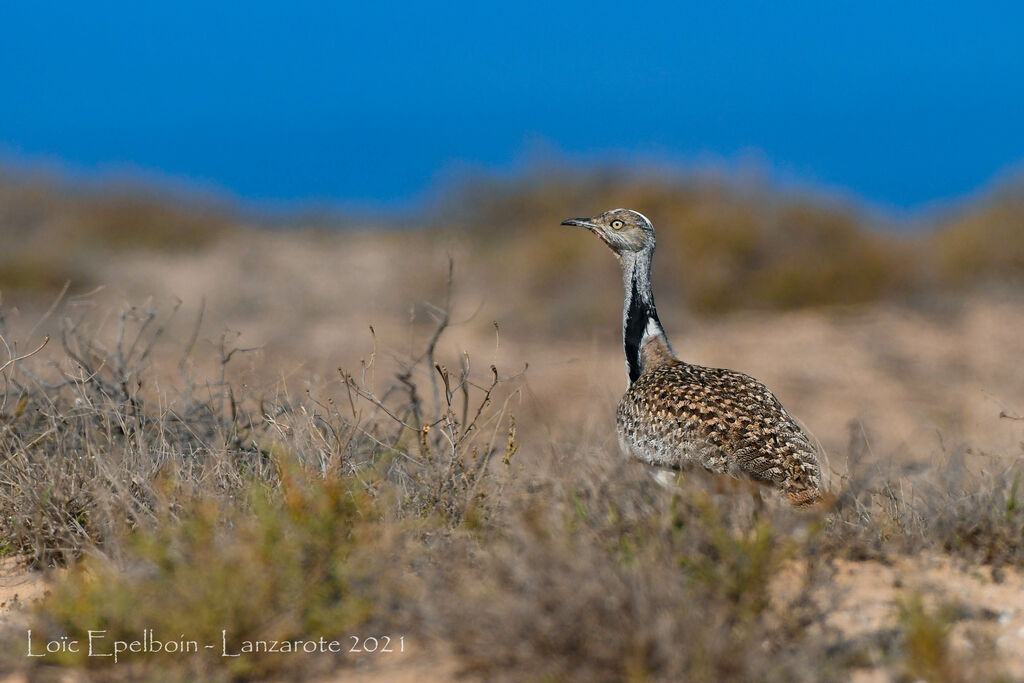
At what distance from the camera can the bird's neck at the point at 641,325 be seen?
496 cm

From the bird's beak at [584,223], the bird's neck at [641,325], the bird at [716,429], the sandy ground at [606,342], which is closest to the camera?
the bird at [716,429]

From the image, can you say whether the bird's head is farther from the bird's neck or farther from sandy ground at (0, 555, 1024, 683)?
sandy ground at (0, 555, 1024, 683)

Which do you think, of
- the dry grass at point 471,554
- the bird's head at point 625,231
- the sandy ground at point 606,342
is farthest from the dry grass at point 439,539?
the bird's head at point 625,231

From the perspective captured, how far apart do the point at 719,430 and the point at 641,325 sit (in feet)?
3.72

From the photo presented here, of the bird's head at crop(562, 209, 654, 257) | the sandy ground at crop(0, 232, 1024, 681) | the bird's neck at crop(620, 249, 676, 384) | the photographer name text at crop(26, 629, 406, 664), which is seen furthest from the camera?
the sandy ground at crop(0, 232, 1024, 681)

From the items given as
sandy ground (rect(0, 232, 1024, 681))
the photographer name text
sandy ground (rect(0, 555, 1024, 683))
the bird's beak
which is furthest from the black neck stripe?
the photographer name text

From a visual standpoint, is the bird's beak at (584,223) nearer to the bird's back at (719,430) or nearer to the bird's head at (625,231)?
the bird's head at (625,231)

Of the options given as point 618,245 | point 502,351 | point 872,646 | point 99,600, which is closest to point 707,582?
point 872,646

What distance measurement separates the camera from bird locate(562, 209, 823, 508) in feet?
12.5

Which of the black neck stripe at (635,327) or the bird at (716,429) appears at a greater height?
the black neck stripe at (635,327)

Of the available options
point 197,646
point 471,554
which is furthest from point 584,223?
point 197,646

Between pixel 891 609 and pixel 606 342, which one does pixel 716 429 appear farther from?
pixel 606 342

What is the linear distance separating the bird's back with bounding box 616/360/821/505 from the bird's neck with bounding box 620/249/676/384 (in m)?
0.41

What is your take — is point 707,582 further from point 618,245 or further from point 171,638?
point 618,245
